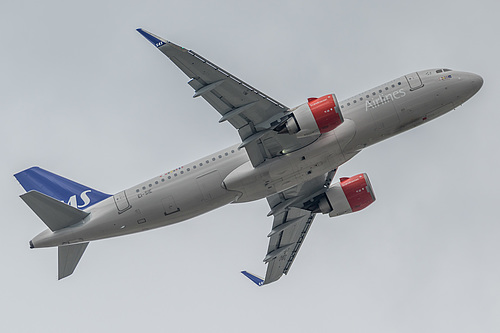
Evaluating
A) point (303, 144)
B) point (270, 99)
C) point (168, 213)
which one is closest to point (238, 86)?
point (270, 99)

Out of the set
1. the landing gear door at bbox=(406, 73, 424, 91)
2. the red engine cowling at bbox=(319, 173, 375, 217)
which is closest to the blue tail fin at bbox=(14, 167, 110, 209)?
the red engine cowling at bbox=(319, 173, 375, 217)

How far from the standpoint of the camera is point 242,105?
141 ft

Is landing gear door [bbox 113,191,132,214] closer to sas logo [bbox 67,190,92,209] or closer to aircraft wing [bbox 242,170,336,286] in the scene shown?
sas logo [bbox 67,190,92,209]

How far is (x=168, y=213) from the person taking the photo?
45.9m

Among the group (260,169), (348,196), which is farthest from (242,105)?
(348,196)

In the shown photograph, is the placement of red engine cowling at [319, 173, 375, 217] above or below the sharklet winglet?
below

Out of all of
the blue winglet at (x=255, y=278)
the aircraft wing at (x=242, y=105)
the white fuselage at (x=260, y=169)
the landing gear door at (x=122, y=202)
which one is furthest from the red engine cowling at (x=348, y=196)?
the landing gear door at (x=122, y=202)

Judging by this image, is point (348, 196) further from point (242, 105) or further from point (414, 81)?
point (242, 105)

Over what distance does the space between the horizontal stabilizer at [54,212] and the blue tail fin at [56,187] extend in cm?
206

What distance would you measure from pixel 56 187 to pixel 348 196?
21853 mm

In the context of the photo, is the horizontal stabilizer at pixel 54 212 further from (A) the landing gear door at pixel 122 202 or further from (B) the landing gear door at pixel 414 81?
(B) the landing gear door at pixel 414 81

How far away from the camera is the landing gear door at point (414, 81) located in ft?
148

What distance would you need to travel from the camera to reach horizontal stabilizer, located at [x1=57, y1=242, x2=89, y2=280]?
4794cm

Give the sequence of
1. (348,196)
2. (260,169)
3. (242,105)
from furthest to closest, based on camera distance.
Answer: (348,196)
(260,169)
(242,105)
